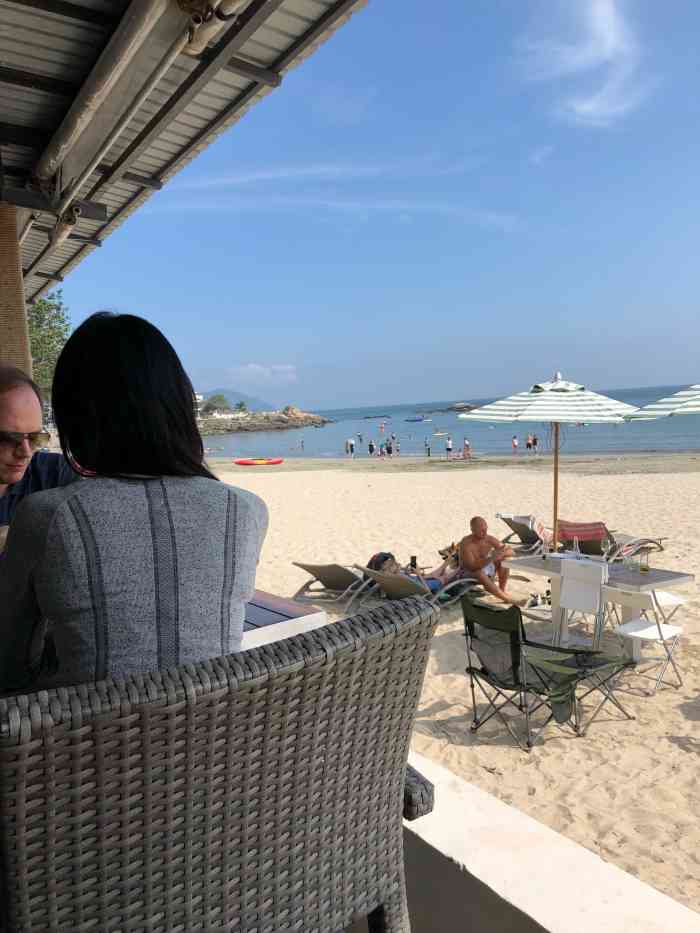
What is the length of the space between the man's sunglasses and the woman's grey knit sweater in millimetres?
1067

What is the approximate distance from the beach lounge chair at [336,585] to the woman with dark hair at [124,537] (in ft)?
20.4

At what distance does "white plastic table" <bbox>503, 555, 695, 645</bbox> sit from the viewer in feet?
17.3

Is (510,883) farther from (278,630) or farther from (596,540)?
(596,540)

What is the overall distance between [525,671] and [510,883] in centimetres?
307

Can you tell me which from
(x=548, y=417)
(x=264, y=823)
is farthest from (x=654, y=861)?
(x=548, y=417)

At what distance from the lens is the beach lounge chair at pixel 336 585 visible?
739cm

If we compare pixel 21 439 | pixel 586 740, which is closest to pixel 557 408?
pixel 586 740

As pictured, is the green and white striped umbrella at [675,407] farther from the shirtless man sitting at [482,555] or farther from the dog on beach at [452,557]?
the dog on beach at [452,557]

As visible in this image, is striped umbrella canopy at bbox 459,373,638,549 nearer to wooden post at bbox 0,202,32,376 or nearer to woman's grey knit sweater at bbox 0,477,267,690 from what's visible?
wooden post at bbox 0,202,32,376

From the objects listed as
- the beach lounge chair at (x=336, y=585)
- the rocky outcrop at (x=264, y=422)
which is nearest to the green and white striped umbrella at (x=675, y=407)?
the beach lounge chair at (x=336, y=585)

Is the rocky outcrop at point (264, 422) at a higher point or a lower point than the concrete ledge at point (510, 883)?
lower

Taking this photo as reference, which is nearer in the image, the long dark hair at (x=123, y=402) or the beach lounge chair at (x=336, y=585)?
the long dark hair at (x=123, y=402)

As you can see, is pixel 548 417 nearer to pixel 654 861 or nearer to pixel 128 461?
pixel 654 861

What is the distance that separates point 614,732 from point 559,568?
1.77 meters
